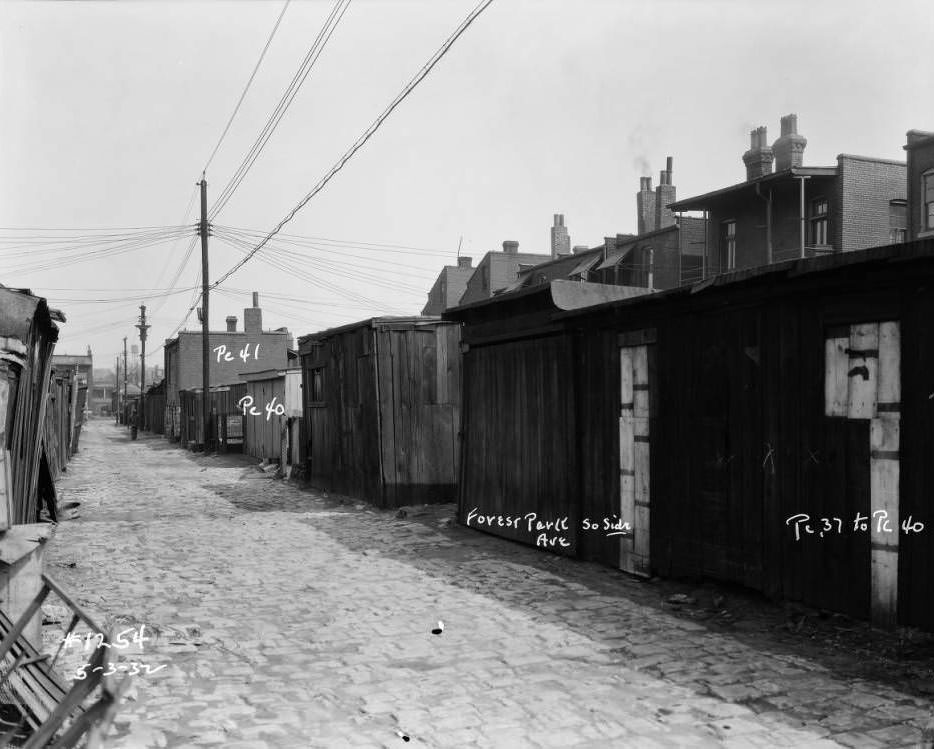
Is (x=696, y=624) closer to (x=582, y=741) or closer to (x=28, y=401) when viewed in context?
(x=582, y=741)

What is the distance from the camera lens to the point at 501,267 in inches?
2157

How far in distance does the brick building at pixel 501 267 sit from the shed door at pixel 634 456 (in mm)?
43972

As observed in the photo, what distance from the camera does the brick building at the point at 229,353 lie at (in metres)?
54.5

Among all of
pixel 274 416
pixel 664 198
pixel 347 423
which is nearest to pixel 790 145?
pixel 664 198

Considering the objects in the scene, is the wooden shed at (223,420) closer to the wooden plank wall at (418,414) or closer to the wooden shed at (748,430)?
the wooden plank wall at (418,414)

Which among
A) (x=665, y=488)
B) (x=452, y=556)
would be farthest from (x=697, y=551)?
(x=452, y=556)

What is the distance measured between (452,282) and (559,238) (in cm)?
1013

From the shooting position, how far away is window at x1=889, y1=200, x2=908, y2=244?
→ 32.4 metres

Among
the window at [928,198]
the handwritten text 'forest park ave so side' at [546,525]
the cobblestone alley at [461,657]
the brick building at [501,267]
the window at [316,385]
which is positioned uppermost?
the brick building at [501,267]

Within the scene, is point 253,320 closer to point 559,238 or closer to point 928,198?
point 559,238

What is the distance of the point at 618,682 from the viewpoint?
562 centimetres

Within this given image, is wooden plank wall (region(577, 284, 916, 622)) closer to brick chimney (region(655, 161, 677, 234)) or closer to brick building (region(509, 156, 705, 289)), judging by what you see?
brick building (region(509, 156, 705, 289))

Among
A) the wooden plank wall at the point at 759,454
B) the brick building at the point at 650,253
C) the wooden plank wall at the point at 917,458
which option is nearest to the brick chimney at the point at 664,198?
the brick building at the point at 650,253

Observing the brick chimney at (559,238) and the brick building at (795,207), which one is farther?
the brick chimney at (559,238)
